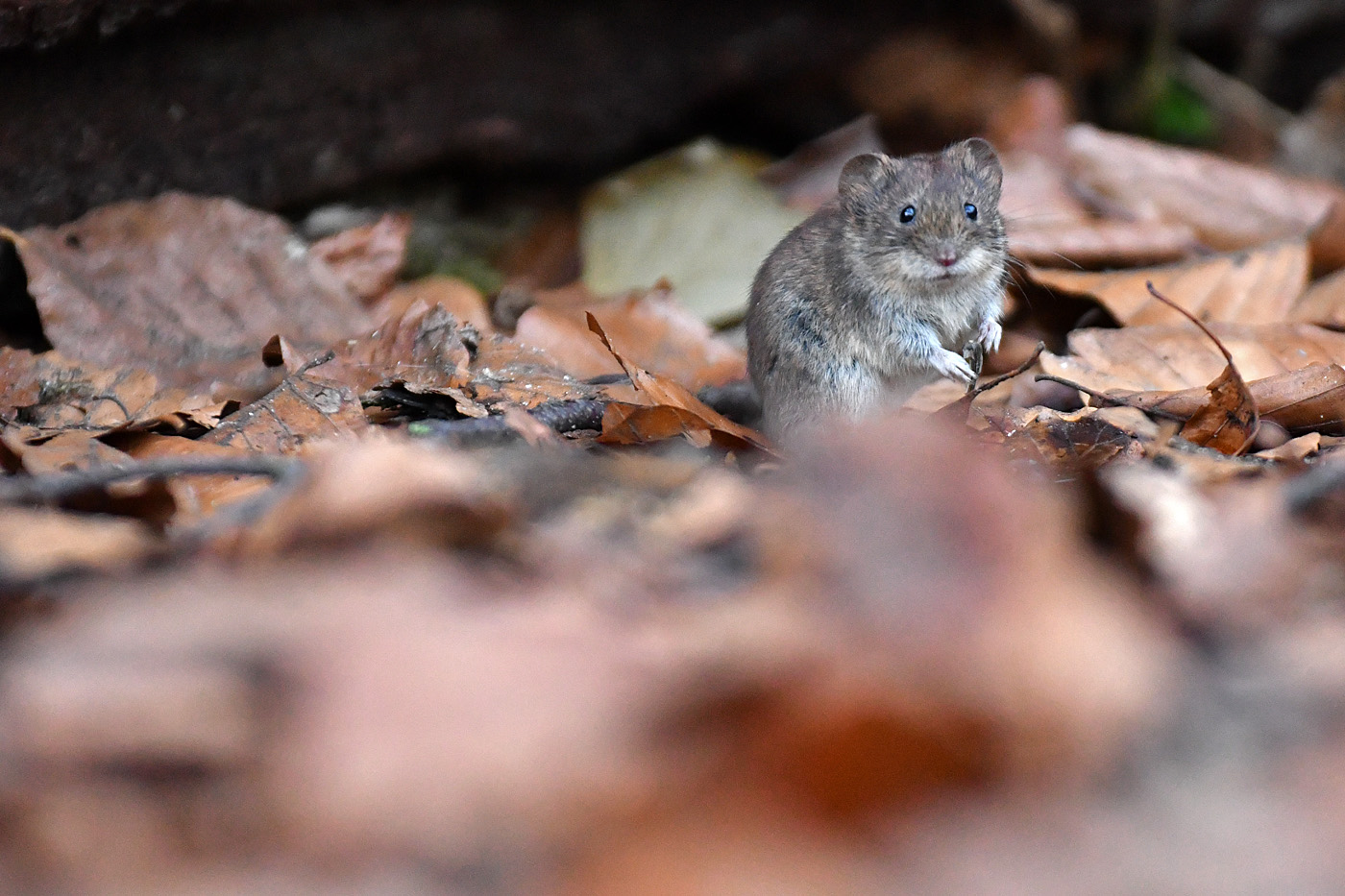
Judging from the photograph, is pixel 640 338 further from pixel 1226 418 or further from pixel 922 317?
pixel 1226 418

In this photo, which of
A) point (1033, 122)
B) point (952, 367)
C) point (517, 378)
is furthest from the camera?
point (1033, 122)

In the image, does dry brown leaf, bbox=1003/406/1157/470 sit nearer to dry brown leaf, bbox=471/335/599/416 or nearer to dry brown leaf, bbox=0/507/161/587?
dry brown leaf, bbox=471/335/599/416

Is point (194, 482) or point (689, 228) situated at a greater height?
point (194, 482)

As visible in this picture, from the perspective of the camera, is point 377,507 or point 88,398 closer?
point 377,507

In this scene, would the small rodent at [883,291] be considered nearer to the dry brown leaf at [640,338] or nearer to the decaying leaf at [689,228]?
the dry brown leaf at [640,338]

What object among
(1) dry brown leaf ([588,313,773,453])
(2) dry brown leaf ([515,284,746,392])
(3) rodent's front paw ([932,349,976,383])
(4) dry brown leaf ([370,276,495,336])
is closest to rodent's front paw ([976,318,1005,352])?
(3) rodent's front paw ([932,349,976,383])

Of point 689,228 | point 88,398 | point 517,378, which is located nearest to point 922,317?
point 689,228
